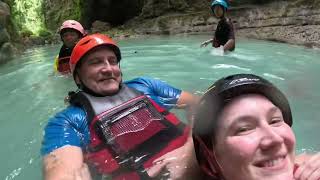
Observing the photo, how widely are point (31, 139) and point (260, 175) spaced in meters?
3.43

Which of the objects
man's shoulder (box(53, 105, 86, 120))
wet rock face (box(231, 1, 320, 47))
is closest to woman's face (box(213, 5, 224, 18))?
wet rock face (box(231, 1, 320, 47))

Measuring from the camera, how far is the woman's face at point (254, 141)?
1749mm

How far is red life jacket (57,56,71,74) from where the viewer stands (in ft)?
23.5

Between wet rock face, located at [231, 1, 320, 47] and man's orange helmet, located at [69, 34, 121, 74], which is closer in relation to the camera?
man's orange helmet, located at [69, 34, 121, 74]

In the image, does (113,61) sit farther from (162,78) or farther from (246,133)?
(162,78)

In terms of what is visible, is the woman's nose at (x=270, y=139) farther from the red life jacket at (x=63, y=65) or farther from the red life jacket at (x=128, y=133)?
the red life jacket at (x=63, y=65)

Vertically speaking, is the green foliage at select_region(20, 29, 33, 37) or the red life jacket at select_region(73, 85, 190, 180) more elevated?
the red life jacket at select_region(73, 85, 190, 180)

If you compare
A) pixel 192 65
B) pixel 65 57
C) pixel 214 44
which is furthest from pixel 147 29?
pixel 65 57

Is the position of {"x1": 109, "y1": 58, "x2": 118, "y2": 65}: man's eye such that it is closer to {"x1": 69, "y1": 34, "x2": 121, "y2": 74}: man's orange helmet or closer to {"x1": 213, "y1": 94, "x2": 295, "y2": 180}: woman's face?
{"x1": 69, "y1": 34, "x2": 121, "y2": 74}: man's orange helmet

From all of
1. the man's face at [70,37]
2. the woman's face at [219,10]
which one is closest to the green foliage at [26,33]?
the woman's face at [219,10]

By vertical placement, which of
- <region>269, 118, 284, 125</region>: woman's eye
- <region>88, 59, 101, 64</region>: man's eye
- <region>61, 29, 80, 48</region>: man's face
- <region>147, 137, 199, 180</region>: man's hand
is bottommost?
<region>147, 137, 199, 180</region>: man's hand

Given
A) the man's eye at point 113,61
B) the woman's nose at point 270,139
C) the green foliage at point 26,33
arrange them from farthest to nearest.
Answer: the green foliage at point 26,33, the man's eye at point 113,61, the woman's nose at point 270,139

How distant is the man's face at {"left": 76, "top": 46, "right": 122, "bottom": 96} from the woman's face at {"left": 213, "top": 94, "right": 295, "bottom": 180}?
1.93 m

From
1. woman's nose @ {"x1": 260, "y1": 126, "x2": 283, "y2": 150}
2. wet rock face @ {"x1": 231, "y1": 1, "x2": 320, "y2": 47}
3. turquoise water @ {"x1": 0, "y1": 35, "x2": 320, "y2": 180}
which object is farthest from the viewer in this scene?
wet rock face @ {"x1": 231, "y1": 1, "x2": 320, "y2": 47}
